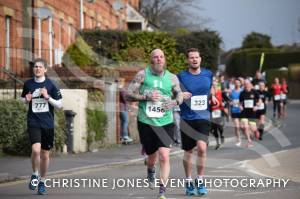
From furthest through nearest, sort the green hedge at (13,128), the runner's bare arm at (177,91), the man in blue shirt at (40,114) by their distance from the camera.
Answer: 1. the green hedge at (13,128)
2. the man in blue shirt at (40,114)
3. the runner's bare arm at (177,91)

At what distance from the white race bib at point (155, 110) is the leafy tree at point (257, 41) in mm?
83718

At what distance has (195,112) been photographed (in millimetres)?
10680

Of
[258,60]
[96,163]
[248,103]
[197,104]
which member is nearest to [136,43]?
[248,103]

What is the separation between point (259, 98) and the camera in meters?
22.3

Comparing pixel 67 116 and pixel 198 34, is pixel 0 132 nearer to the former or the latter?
pixel 67 116

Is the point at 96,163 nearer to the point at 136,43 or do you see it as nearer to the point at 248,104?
the point at 248,104

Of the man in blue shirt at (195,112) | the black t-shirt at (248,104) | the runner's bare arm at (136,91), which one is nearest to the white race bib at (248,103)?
the black t-shirt at (248,104)

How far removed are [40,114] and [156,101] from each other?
2019 millimetres

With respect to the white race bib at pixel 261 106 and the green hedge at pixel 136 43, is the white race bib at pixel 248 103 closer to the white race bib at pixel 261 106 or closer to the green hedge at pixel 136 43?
the white race bib at pixel 261 106

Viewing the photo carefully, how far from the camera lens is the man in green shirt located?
393 inches

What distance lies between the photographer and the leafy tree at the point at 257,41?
3674 inches

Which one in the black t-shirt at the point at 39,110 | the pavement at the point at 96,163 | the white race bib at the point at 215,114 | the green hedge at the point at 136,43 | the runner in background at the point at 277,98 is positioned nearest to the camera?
the black t-shirt at the point at 39,110

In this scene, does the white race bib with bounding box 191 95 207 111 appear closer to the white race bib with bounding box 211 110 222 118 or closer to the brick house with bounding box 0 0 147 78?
the white race bib with bounding box 211 110 222 118

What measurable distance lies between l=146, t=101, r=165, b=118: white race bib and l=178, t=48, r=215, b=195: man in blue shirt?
2.19 feet
